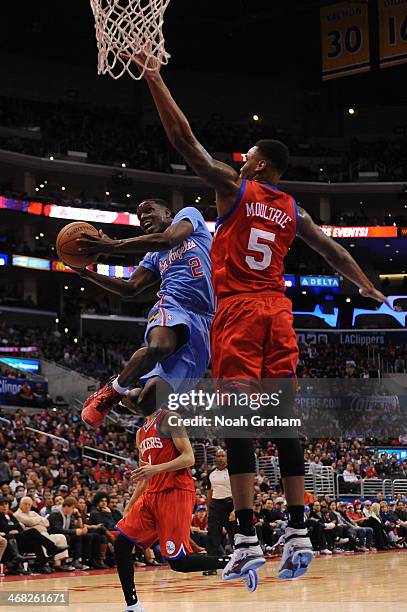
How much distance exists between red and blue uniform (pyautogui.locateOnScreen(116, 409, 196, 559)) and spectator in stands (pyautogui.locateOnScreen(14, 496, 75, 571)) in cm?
717

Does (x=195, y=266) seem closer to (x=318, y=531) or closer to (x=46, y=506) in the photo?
(x=46, y=506)

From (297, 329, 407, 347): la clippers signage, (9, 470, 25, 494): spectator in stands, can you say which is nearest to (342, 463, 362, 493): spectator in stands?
(9, 470, 25, 494): spectator in stands

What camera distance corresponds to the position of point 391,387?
39.0 m

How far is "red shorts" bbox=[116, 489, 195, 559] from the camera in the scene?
22.1ft

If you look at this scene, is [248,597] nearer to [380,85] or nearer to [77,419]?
[77,419]

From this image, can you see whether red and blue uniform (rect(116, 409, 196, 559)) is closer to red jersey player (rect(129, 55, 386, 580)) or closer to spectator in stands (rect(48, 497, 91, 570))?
red jersey player (rect(129, 55, 386, 580))

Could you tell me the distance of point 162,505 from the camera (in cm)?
684

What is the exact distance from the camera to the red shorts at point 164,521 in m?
6.75

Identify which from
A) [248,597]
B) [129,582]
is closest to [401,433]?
[248,597]

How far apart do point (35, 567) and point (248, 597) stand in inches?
186

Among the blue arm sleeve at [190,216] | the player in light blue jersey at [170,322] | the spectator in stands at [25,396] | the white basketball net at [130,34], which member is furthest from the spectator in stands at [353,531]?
the white basketball net at [130,34]

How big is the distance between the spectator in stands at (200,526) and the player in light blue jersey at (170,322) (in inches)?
396

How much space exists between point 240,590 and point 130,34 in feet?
25.3

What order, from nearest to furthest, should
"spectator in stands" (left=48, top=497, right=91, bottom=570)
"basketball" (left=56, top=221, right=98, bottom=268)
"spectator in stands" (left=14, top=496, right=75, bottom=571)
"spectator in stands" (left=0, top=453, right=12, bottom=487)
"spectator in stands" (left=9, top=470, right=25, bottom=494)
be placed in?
"basketball" (left=56, top=221, right=98, bottom=268), "spectator in stands" (left=14, top=496, right=75, bottom=571), "spectator in stands" (left=48, top=497, right=91, bottom=570), "spectator in stands" (left=9, top=470, right=25, bottom=494), "spectator in stands" (left=0, top=453, right=12, bottom=487)
